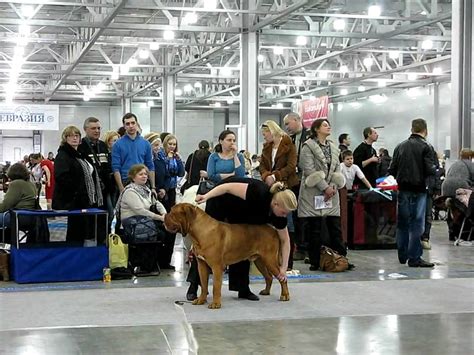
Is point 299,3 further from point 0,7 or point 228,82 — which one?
point 228,82

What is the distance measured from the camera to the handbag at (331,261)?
7809 mm

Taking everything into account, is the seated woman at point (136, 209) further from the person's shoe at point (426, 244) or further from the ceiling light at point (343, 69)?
the ceiling light at point (343, 69)

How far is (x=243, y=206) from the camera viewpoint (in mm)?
5887

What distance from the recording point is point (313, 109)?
1340 centimetres

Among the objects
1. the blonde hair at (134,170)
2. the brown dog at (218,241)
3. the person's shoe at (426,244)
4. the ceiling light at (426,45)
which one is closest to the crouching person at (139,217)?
the blonde hair at (134,170)

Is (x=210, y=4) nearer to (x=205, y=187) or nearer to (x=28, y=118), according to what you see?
(x=205, y=187)

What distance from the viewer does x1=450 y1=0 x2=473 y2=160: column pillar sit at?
11062 millimetres

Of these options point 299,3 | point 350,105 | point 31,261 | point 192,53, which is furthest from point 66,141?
point 350,105

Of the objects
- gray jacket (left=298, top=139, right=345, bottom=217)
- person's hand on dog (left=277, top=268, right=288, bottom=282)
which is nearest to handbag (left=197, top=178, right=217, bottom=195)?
gray jacket (left=298, top=139, right=345, bottom=217)

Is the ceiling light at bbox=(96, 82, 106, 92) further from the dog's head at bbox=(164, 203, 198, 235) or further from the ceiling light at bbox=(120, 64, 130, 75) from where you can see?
the dog's head at bbox=(164, 203, 198, 235)

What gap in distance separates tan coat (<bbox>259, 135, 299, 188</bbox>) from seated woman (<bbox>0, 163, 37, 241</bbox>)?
249 centimetres

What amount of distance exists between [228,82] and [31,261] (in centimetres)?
2469

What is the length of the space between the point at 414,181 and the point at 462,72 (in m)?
3.72

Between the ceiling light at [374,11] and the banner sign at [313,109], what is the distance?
9.16ft
